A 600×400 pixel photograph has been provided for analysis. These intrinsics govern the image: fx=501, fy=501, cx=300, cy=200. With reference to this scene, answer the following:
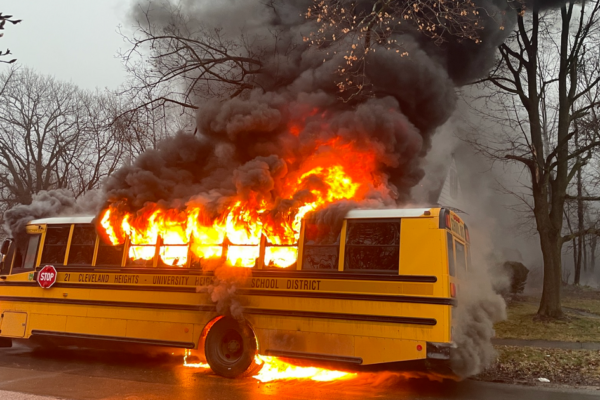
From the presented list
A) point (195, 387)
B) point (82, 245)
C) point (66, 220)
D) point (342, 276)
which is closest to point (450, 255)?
point (342, 276)

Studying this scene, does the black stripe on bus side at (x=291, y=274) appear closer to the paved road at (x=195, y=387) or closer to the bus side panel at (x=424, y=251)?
the bus side panel at (x=424, y=251)

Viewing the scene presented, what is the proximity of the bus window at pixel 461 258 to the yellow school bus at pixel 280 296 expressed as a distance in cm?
2

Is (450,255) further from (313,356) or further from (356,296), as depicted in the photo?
(313,356)

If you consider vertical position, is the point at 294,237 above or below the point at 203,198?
below

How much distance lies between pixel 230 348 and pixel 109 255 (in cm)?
272

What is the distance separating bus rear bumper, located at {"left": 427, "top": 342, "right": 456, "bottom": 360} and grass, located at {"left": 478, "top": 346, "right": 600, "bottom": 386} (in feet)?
6.49

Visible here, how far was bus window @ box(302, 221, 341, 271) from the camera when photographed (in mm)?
7008

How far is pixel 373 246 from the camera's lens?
6820 millimetres

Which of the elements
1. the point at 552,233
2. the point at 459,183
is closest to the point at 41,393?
the point at 552,233

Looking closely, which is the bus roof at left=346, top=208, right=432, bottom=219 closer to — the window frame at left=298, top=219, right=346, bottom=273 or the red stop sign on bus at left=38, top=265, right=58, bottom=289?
the window frame at left=298, top=219, right=346, bottom=273

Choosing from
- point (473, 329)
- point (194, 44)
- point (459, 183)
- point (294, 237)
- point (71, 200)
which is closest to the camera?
point (473, 329)

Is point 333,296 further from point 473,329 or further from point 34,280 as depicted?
point 34,280

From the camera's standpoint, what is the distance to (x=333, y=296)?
6922 mm

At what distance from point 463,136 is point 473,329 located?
41.2 ft
